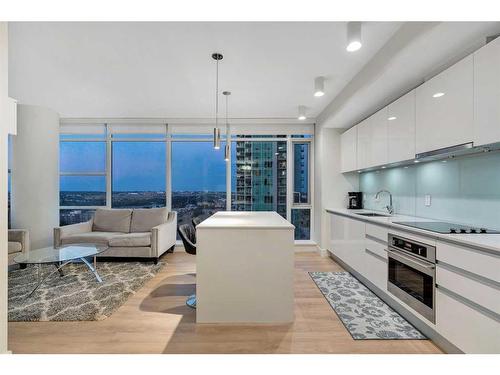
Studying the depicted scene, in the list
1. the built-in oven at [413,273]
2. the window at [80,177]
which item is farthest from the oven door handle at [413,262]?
the window at [80,177]

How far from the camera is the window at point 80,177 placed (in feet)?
17.1

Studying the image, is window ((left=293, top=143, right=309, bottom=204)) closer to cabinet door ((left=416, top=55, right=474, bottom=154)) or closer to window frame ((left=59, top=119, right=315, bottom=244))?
window frame ((left=59, top=119, right=315, bottom=244))

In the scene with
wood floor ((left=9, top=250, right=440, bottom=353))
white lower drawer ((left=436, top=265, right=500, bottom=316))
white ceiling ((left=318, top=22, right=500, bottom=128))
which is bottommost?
wood floor ((left=9, top=250, right=440, bottom=353))

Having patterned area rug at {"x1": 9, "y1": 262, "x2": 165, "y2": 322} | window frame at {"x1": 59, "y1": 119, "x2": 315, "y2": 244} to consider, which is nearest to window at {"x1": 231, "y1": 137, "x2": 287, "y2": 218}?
window frame at {"x1": 59, "y1": 119, "x2": 315, "y2": 244}

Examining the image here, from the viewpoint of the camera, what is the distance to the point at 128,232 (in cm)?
456

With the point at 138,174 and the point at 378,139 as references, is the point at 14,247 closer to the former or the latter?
the point at 138,174

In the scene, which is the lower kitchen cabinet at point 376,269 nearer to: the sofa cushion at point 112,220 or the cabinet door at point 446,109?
the cabinet door at point 446,109

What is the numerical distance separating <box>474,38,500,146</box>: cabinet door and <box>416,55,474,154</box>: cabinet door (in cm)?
5

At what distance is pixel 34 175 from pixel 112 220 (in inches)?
58.4

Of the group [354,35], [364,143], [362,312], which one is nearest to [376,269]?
[362,312]

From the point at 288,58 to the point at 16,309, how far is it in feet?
12.6

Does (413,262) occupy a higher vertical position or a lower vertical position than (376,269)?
higher

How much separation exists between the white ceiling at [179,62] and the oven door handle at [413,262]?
1998 mm

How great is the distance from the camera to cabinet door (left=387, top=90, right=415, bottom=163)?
2.61 m
